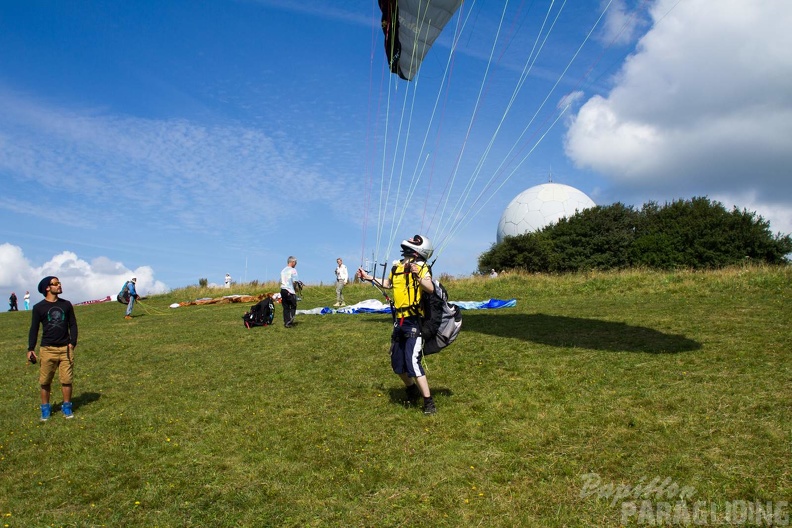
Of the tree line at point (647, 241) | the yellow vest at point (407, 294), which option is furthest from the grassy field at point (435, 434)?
the tree line at point (647, 241)

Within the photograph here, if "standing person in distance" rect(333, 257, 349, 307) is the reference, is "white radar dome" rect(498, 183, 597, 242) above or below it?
above

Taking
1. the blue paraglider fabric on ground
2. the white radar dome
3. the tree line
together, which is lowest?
the blue paraglider fabric on ground

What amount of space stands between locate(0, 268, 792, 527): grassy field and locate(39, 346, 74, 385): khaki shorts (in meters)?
0.60

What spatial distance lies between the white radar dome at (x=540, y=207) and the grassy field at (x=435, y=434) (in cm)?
4372

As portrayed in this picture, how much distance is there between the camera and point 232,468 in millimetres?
5852

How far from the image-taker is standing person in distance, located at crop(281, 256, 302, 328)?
54.4ft

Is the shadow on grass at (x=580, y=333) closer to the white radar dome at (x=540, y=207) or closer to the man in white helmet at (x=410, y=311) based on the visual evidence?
the man in white helmet at (x=410, y=311)

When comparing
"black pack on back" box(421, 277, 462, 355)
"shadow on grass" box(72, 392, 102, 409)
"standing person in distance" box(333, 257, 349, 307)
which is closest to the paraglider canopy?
"black pack on back" box(421, 277, 462, 355)

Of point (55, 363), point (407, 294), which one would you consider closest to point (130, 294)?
point (55, 363)

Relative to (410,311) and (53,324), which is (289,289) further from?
(410,311)

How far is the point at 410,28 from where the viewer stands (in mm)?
12438

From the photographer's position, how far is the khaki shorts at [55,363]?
8141mm

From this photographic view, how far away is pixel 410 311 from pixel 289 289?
991 centimetres

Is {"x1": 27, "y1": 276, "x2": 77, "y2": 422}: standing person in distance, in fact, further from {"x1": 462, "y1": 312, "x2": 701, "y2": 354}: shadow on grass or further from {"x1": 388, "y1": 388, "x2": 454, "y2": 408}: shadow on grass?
{"x1": 462, "y1": 312, "x2": 701, "y2": 354}: shadow on grass
